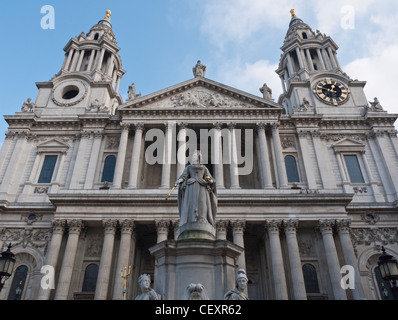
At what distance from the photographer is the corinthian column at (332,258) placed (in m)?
20.5

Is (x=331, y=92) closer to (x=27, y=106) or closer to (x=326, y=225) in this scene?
(x=326, y=225)

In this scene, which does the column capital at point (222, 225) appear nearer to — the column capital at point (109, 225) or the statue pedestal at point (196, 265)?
the column capital at point (109, 225)

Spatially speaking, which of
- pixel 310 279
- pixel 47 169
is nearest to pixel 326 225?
pixel 310 279

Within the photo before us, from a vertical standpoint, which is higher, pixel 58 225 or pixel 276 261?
pixel 58 225

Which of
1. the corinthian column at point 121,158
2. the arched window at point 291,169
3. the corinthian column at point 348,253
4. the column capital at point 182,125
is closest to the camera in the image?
the corinthian column at point 348,253

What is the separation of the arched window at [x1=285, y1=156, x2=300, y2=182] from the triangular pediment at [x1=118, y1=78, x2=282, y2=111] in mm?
4764

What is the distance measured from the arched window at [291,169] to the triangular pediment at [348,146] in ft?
13.5

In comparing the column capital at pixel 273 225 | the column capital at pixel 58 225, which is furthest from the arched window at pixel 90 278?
the column capital at pixel 273 225

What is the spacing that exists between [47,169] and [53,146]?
2.26 meters

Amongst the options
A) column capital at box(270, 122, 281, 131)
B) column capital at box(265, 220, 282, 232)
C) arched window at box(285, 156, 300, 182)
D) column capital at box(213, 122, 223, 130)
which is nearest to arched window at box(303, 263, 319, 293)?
column capital at box(265, 220, 282, 232)

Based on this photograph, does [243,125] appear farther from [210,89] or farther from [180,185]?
[180,185]

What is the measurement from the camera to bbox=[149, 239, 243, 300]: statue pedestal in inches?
338

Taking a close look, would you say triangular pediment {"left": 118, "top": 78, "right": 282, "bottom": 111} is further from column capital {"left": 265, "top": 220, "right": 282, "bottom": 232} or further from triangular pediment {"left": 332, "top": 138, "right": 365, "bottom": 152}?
column capital {"left": 265, "top": 220, "right": 282, "bottom": 232}

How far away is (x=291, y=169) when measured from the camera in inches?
1127
